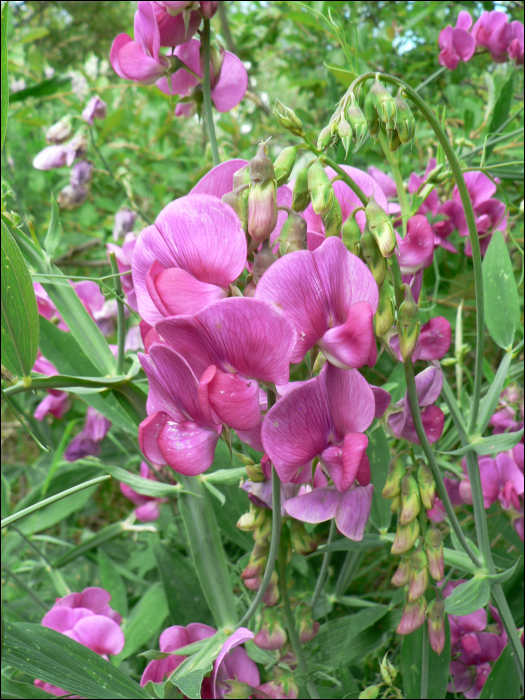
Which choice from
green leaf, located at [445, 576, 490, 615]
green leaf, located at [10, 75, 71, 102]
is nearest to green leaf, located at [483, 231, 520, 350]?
green leaf, located at [445, 576, 490, 615]

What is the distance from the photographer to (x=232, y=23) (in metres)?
2.24

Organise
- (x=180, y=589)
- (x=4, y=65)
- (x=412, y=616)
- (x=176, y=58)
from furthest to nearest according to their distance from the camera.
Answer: (x=180, y=589)
(x=176, y=58)
(x=412, y=616)
(x=4, y=65)

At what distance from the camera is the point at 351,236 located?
446 millimetres

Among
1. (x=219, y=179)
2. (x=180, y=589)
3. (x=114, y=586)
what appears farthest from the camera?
(x=114, y=586)

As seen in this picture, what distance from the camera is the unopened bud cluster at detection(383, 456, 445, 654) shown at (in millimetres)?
574

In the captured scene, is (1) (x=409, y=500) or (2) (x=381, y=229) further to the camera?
(1) (x=409, y=500)

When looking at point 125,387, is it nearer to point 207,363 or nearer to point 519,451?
point 207,363

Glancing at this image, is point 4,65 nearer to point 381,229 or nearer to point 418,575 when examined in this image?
point 381,229

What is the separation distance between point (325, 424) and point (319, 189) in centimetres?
18

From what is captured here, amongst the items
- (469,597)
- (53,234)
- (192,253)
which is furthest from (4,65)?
(469,597)

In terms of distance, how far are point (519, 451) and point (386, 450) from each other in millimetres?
290

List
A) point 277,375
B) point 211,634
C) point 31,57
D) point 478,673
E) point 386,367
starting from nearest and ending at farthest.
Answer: point 277,375
point 211,634
point 478,673
point 386,367
point 31,57

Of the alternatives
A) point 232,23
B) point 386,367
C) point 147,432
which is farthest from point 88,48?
point 147,432

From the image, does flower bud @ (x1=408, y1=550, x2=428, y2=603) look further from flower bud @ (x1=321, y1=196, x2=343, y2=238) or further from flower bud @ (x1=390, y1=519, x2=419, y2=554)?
Answer: flower bud @ (x1=321, y1=196, x2=343, y2=238)
